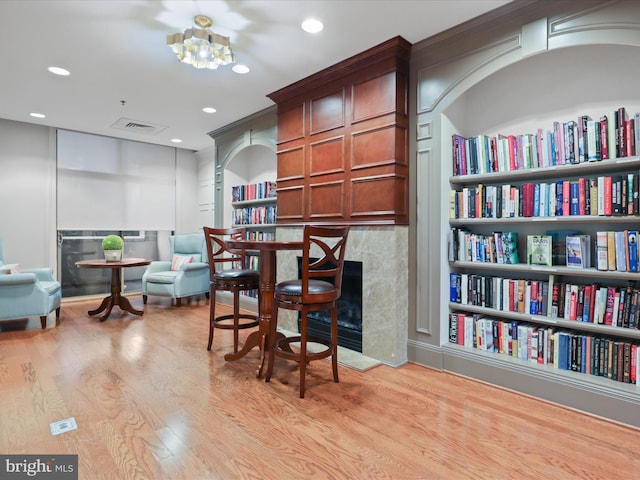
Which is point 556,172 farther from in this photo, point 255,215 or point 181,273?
point 181,273

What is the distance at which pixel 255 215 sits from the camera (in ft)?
16.0

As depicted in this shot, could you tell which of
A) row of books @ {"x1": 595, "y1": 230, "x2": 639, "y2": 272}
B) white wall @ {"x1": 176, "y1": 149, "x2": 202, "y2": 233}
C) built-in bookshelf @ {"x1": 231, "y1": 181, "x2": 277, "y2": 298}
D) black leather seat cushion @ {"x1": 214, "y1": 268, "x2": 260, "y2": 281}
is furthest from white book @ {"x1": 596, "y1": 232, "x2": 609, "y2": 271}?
white wall @ {"x1": 176, "y1": 149, "x2": 202, "y2": 233}

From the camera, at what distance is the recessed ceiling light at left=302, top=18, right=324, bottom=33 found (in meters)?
2.54

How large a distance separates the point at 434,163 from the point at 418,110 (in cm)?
47

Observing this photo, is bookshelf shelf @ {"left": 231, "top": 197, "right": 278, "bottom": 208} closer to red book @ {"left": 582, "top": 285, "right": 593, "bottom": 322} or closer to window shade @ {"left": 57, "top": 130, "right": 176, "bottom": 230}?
window shade @ {"left": 57, "top": 130, "right": 176, "bottom": 230}

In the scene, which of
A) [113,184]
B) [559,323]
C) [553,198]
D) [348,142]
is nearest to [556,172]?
[553,198]

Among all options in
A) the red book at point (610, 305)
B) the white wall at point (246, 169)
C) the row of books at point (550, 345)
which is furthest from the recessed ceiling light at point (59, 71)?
the red book at point (610, 305)

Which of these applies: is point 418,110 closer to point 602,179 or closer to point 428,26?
point 428,26

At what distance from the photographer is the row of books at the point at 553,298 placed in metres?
2.09

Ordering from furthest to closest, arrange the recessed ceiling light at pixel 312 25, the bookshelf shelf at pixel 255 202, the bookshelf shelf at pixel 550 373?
the bookshelf shelf at pixel 255 202, the recessed ceiling light at pixel 312 25, the bookshelf shelf at pixel 550 373

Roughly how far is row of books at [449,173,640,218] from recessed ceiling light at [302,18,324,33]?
1576 mm

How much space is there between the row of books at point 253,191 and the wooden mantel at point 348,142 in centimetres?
79

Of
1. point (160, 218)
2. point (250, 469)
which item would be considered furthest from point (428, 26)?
point (160, 218)

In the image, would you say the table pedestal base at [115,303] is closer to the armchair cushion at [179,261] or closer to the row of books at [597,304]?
the armchair cushion at [179,261]
